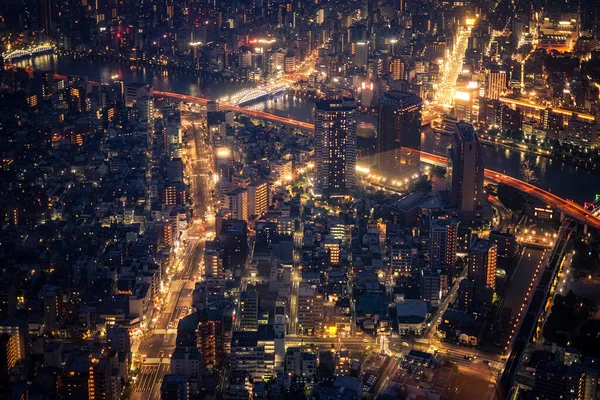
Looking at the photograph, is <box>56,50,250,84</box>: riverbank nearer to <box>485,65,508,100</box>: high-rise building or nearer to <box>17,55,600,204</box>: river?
<box>17,55,600,204</box>: river

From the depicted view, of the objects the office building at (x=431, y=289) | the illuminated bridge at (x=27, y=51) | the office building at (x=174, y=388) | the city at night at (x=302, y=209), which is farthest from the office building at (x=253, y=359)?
the illuminated bridge at (x=27, y=51)

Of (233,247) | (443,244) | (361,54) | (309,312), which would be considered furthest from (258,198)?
(361,54)

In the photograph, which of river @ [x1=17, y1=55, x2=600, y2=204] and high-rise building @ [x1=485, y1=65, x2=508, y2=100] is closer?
river @ [x1=17, y1=55, x2=600, y2=204]

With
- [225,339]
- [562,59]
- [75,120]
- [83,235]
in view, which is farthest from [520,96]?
[225,339]

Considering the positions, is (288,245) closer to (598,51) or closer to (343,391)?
(343,391)

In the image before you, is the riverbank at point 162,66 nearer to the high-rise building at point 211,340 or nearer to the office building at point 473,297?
the office building at point 473,297

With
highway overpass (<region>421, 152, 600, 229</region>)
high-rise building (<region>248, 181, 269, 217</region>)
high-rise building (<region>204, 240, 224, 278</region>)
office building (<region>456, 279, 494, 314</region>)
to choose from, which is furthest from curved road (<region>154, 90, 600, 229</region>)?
high-rise building (<region>204, 240, 224, 278</region>)
